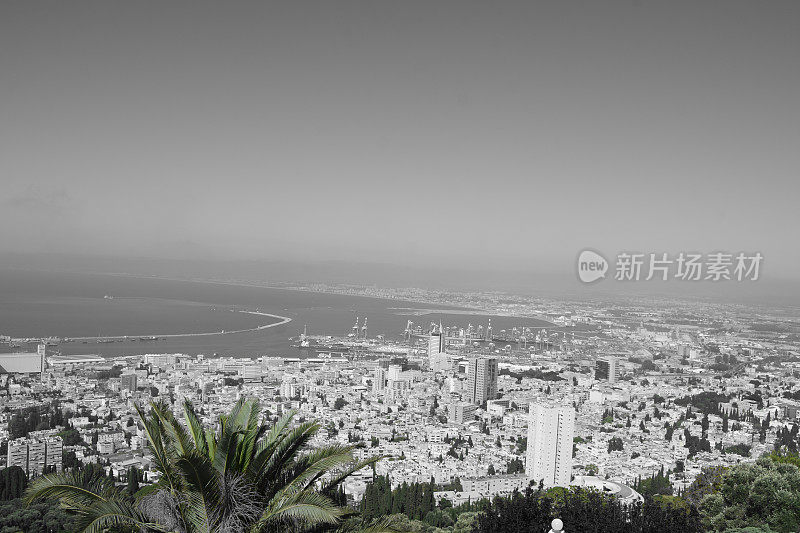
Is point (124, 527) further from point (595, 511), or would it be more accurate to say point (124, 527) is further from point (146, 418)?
point (595, 511)

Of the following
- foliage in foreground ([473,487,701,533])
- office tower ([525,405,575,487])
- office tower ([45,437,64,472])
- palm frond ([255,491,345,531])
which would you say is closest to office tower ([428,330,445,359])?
office tower ([525,405,575,487])

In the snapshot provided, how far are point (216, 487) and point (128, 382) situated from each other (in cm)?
1719

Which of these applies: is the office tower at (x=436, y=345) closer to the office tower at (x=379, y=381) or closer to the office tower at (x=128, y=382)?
the office tower at (x=379, y=381)

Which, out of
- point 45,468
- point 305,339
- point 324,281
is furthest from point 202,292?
point 45,468

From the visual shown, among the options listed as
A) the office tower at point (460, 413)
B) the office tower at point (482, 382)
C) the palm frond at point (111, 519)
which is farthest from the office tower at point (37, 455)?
the office tower at point (482, 382)

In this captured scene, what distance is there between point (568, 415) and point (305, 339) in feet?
60.9

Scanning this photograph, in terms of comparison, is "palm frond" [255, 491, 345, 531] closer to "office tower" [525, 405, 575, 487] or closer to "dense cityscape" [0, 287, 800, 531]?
"dense cityscape" [0, 287, 800, 531]

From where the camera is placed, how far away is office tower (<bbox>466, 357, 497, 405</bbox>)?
1869 cm

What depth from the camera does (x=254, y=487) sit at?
182 centimetres

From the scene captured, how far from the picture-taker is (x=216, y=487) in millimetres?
1680

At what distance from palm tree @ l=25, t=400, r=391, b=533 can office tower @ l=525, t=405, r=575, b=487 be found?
9814 millimetres

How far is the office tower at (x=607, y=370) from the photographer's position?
2098 centimetres

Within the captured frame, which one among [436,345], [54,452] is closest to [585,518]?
[54,452]

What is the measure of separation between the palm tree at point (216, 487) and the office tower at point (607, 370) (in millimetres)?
20644
